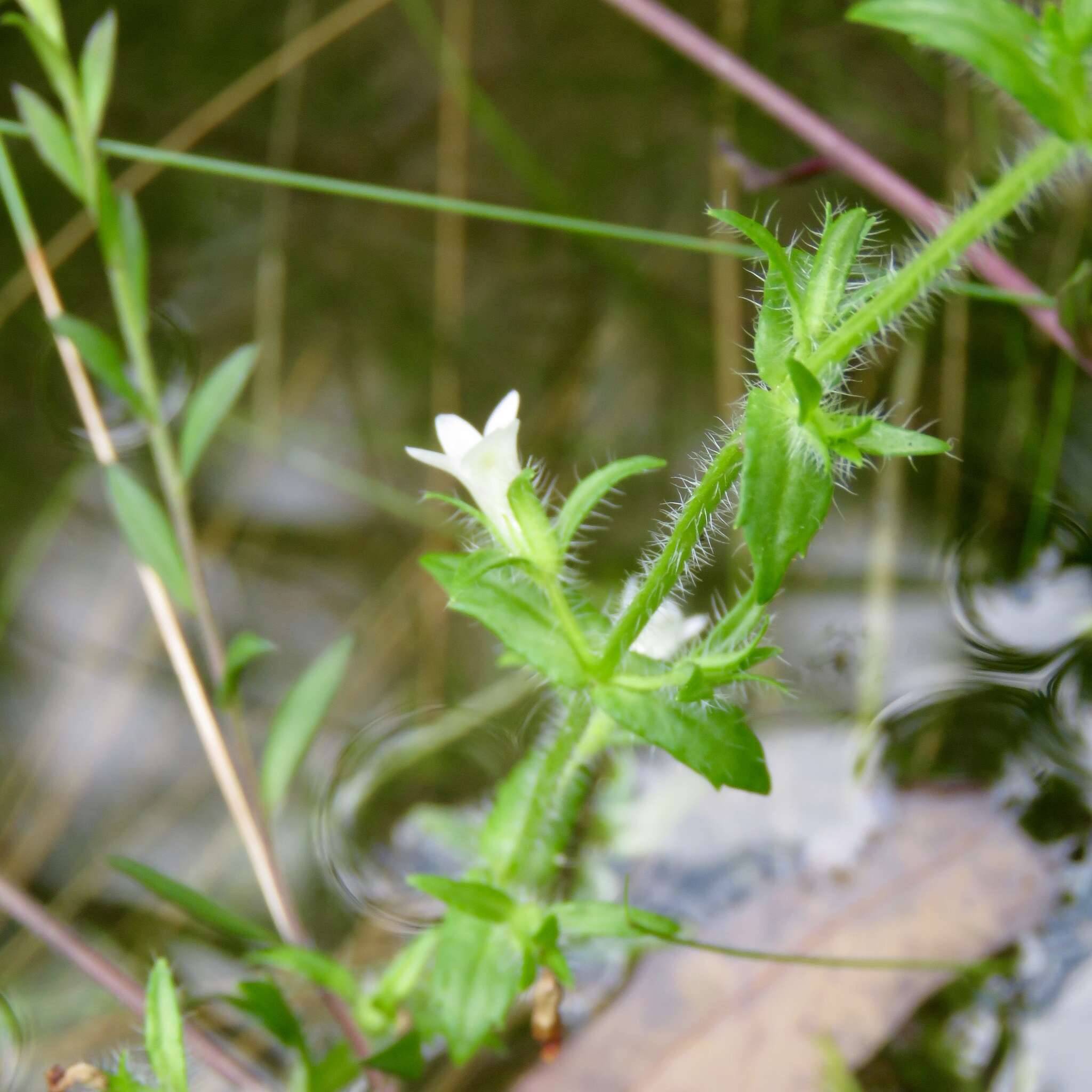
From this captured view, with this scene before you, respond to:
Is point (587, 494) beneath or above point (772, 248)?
beneath

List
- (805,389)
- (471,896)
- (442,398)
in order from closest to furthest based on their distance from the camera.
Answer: (805,389) → (471,896) → (442,398)

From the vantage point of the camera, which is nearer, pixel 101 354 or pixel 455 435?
pixel 455 435

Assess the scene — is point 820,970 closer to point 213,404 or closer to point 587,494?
point 587,494

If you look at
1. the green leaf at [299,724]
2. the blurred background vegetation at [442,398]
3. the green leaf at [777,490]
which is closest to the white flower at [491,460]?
the green leaf at [777,490]

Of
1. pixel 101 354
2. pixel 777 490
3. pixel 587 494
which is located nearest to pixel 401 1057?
pixel 587 494

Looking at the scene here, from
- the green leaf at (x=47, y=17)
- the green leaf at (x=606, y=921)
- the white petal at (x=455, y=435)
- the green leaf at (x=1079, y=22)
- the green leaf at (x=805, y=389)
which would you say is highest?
the green leaf at (x=1079, y=22)

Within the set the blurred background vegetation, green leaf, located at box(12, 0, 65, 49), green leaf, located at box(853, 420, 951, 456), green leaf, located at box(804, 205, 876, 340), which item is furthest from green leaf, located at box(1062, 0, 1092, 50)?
green leaf, located at box(12, 0, 65, 49)

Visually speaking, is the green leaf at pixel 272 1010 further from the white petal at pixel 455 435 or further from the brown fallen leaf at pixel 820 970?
the white petal at pixel 455 435

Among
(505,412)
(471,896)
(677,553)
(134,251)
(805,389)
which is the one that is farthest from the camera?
(134,251)
